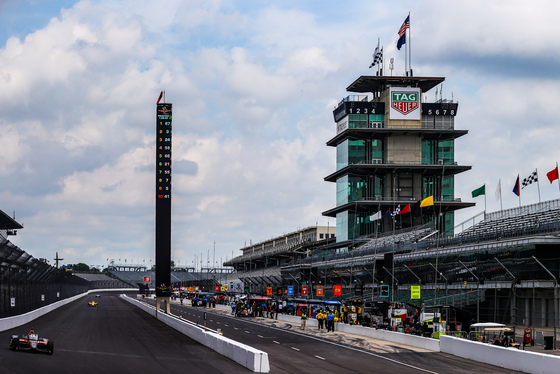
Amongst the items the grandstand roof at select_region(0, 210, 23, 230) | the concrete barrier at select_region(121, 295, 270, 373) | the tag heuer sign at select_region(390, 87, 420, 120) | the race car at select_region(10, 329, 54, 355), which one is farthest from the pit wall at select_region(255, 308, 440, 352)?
the grandstand roof at select_region(0, 210, 23, 230)

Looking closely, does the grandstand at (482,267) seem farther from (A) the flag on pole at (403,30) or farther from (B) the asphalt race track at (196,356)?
(A) the flag on pole at (403,30)

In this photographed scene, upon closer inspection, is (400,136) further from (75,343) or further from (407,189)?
(75,343)

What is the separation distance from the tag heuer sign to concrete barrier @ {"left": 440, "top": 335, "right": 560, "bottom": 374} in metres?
78.1

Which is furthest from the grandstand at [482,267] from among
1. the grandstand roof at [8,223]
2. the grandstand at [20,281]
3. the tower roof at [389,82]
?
the grandstand roof at [8,223]

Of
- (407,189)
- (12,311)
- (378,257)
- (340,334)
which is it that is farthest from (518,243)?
(407,189)

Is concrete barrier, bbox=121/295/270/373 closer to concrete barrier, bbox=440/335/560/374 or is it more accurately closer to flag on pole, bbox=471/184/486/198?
concrete barrier, bbox=440/335/560/374

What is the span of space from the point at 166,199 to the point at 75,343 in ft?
103

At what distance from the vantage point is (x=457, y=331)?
3956 cm

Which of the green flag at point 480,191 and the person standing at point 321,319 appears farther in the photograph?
the green flag at point 480,191

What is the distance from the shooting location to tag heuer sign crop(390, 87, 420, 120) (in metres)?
112

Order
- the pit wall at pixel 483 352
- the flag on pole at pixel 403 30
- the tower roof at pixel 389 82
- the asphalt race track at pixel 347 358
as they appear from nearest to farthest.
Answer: the pit wall at pixel 483 352
the asphalt race track at pixel 347 358
the flag on pole at pixel 403 30
the tower roof at pixel 389 82

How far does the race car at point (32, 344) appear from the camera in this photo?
30.6 metres

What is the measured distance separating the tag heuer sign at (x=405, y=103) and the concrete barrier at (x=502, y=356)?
78.1m

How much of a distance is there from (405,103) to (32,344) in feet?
292
